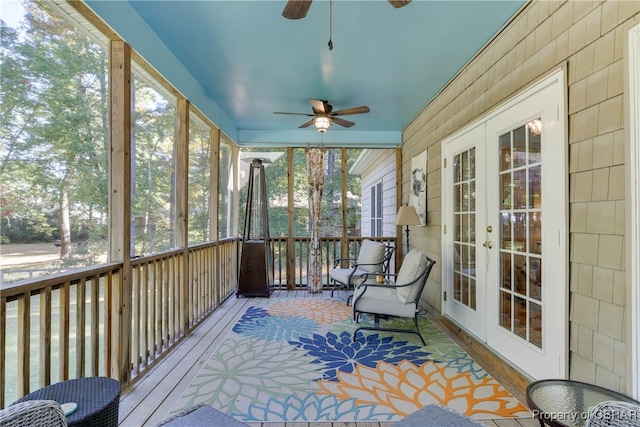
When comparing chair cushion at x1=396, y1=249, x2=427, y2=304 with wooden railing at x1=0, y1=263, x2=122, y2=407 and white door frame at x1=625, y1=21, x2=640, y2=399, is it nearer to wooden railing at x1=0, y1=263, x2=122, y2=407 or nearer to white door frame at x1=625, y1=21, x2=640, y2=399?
white door frame at x1=625, y1=21, x2=640, y2=399

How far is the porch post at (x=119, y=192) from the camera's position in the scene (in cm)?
218

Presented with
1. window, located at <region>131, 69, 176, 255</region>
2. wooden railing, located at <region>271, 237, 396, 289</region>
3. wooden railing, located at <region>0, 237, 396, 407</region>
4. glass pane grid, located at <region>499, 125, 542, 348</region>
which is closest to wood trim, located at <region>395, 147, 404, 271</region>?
wooden railing, located at <region>271, 237, 396, 289</region>

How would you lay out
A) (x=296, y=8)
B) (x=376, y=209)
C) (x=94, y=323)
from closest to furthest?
(x=296, y=8) → (x=94, y=323) → (x=376, y=209)

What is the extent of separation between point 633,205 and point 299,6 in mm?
2077

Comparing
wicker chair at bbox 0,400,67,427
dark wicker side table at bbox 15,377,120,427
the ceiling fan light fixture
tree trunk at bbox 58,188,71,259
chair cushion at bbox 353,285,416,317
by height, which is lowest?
chair cushion at bbox 353,285,416,317

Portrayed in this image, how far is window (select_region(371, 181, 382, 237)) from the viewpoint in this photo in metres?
7.28

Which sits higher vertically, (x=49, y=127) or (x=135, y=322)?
(x=49, y=127)

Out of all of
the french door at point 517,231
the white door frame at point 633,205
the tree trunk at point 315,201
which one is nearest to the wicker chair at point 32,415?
the white door frame at point 633,205

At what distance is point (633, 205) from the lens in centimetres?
150

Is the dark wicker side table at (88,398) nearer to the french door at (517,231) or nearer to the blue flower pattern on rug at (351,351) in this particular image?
the blue flower pattern on rug at (351,351)

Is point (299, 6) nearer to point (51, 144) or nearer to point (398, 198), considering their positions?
point (51, 144)

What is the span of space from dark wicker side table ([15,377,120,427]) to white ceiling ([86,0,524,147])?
2.16 metres

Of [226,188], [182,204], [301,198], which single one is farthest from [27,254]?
[301,198]

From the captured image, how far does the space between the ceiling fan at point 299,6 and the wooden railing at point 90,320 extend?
2042 millimetres
